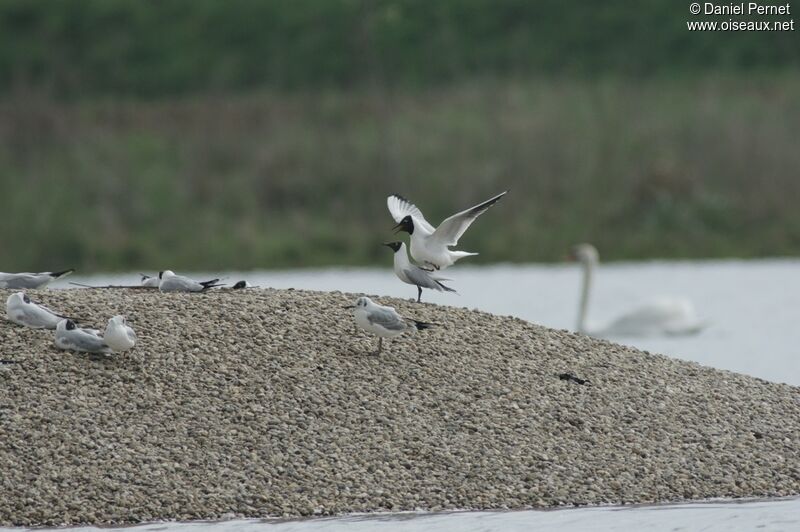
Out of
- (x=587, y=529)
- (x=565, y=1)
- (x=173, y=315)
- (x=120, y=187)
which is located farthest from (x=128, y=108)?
(x=587, y=529)

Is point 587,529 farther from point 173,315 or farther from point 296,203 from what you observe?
point 296,203

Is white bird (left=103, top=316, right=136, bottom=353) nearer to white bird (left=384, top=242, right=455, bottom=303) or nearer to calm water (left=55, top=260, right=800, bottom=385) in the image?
white bird (left=384, top=242, right=455, bottom=303)

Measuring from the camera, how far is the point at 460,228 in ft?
31.1

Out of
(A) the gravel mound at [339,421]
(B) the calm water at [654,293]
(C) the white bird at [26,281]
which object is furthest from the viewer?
(B) the calm water at [654,293]

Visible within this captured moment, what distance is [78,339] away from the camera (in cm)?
888

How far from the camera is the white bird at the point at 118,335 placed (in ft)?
28.3

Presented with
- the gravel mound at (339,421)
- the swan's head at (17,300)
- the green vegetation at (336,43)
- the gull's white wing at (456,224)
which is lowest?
the gravel mound at (339,421)

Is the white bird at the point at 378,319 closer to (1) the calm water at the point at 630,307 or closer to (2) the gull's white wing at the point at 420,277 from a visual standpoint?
(2) the gull's white wing at the point at 420,277

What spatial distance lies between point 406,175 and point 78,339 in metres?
16.9

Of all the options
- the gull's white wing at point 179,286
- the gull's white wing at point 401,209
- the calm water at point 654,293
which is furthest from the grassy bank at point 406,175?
the gull's white wing at point 401,209

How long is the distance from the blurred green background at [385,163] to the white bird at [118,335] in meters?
14.4

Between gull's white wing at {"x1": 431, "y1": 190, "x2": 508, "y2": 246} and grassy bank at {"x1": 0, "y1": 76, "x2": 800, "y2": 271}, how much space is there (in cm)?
1371

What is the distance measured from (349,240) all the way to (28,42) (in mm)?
16009

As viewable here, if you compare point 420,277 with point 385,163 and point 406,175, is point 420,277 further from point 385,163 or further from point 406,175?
point 385,163
